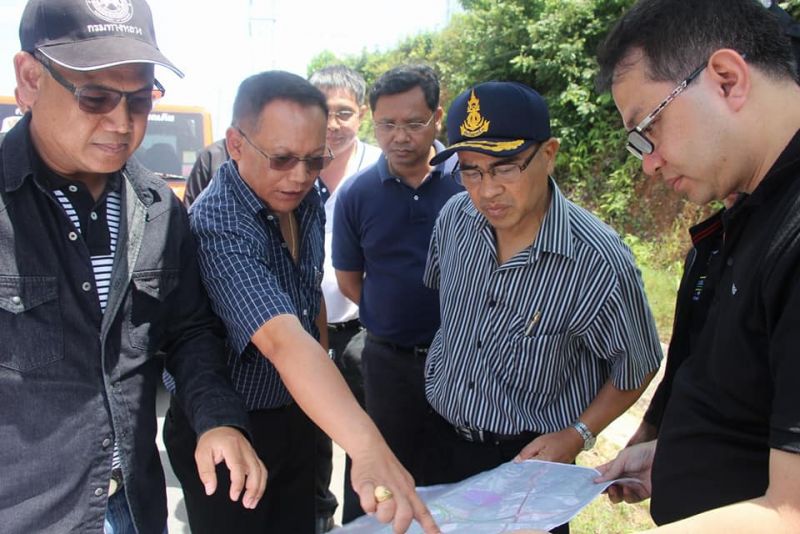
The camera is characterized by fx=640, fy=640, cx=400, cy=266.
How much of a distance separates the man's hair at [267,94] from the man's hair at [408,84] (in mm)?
1166

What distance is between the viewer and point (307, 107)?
1.84 meters

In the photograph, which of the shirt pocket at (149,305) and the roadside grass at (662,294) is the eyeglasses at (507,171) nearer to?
the shirt pocket at (149,305)

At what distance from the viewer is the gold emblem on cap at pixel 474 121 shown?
1980 millimetres

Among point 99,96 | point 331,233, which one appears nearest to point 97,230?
point 99,96

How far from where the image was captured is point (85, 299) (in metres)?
1.43

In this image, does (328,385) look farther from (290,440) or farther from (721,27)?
(721,27)

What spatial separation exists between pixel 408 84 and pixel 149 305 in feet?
5.99

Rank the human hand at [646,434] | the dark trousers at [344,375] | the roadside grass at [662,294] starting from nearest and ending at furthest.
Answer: the human hand at [646,434], the dark trousers at [344,375], the roadside grass at [662,294]

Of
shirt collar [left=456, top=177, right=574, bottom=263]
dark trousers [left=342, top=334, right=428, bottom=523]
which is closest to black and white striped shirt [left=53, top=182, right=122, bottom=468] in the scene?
shirt collar [left=456, top=177, right=574, bottom=263]

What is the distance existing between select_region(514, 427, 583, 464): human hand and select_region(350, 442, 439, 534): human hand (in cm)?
58

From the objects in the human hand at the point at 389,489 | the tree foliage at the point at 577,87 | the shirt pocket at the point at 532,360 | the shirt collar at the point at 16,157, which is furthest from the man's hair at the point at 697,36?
the tree foliage at the point at 577,87

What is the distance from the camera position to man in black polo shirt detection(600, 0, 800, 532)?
998mm

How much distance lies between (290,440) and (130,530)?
598 millimetres

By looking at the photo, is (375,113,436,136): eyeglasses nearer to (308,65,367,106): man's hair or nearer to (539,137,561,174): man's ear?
(308,65,367,106): man's hair
